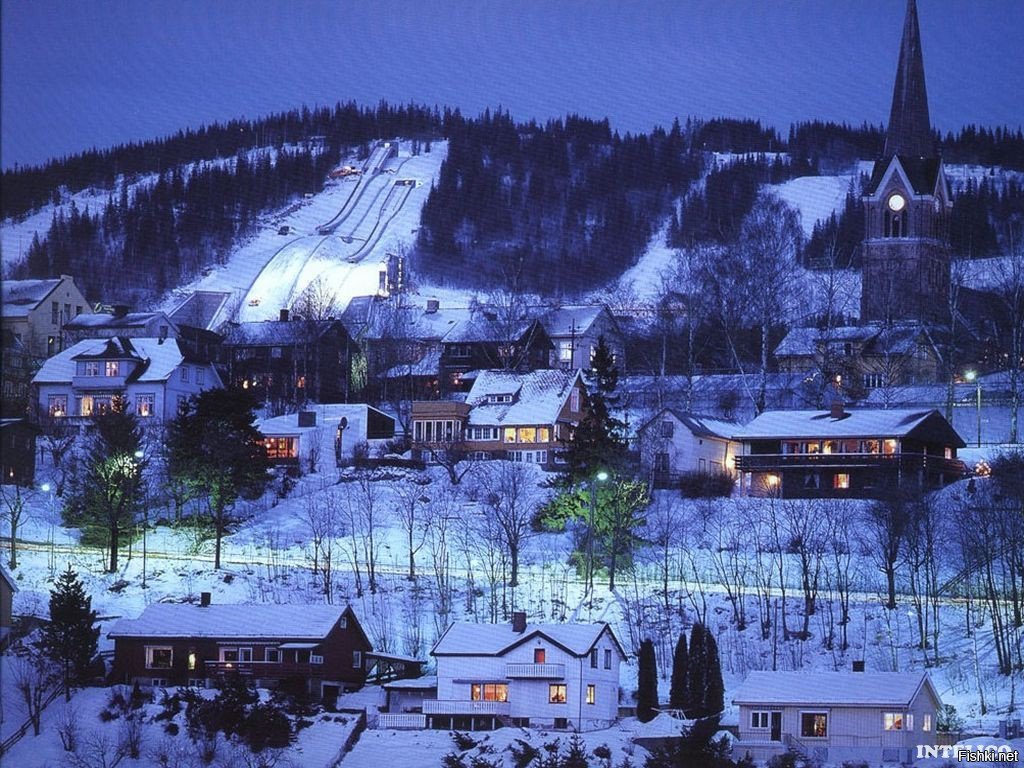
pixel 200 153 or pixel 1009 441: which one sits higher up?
pixel 200 153

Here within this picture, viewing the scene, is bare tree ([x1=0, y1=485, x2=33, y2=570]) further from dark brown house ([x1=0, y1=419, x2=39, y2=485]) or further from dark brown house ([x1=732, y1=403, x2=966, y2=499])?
dark brown house ([x1=732, y1=403, x2=966, y2=499])

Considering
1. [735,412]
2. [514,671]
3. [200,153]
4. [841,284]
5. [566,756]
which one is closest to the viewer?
[566,756]

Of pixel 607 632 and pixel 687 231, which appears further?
pixel 687 231

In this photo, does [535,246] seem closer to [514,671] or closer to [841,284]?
[841,284]

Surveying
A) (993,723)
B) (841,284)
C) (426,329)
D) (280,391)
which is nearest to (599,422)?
(993,723)

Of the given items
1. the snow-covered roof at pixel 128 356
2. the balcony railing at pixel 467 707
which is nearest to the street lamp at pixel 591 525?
the balcony railing at pixel 467 707

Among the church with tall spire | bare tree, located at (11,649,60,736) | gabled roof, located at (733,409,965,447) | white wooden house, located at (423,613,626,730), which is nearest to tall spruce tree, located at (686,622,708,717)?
white wooden house, located at (423,613,626,730)

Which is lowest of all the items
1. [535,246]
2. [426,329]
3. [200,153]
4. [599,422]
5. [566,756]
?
[566,756]

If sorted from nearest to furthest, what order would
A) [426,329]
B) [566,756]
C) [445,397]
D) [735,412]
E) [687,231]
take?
[566,756] < [735,412] < [445,397] < [426,329] < [687,231]
